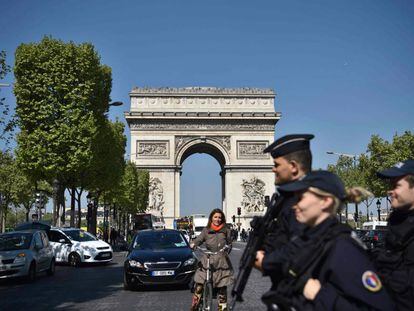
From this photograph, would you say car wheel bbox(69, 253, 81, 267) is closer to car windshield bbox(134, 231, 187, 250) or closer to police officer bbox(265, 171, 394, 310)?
car windshield bbox(134, 231, 187, 250)

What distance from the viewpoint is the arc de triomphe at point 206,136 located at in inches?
2643

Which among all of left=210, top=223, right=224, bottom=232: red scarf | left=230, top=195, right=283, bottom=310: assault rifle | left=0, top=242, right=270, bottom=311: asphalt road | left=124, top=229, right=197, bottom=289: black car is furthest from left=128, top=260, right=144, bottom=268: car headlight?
left=230, top=195, right=283, bottom=310: assault rifle

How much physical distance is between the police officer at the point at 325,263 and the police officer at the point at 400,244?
87 cm

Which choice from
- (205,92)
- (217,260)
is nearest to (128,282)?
(217,260)

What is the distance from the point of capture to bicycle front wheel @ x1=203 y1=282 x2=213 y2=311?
875 cm

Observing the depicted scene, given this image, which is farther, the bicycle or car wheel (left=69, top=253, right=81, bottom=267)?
car wheel (left=69, top=253, right=81, bottom=267)

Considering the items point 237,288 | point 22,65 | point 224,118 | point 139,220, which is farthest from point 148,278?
point 224,118

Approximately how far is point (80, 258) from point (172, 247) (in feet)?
34.0

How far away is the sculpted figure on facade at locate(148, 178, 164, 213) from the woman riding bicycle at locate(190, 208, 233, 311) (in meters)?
58.1

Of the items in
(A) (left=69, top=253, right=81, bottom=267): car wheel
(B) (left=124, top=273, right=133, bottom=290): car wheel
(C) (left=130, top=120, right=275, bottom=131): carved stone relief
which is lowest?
(B) (left=124, top=273, right=133, bottom=290): car wheel

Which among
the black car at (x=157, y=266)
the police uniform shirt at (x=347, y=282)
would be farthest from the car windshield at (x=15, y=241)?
Result: the police uniform shirt at (x=347, y=282)

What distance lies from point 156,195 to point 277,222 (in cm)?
6413

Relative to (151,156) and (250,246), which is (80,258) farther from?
(151,156)

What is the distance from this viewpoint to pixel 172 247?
15.5 meters
